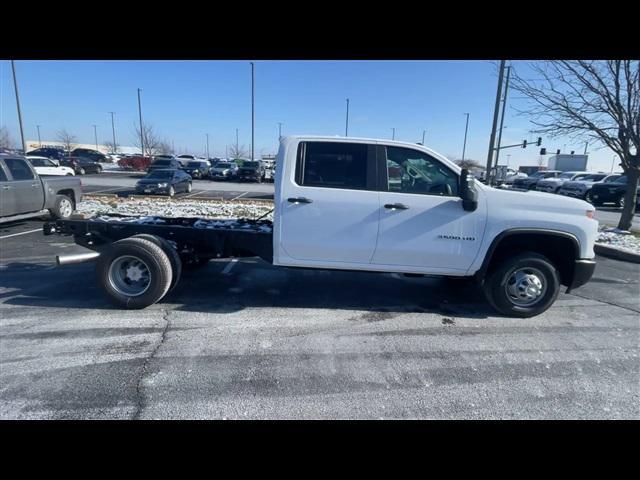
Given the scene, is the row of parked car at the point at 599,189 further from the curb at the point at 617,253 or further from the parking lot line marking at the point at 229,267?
the parking lot line marking at the point at 229,267

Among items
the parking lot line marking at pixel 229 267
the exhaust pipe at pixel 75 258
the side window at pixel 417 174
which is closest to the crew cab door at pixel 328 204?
the side window at pixel 417 174

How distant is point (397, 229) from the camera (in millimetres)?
3967

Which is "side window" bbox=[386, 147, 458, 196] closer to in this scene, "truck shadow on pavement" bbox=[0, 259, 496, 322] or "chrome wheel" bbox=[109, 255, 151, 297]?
"truck shadow on pavement" bbox=[0, 259, 496, 322]

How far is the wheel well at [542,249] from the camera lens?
4.12m

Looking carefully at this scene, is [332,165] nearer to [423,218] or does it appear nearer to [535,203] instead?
[423,218]

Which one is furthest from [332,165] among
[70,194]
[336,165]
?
[70,194]

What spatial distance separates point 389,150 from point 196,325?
3.07 m

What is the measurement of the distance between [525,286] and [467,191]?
4.87 feet

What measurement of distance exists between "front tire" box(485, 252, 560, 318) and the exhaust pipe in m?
5.04

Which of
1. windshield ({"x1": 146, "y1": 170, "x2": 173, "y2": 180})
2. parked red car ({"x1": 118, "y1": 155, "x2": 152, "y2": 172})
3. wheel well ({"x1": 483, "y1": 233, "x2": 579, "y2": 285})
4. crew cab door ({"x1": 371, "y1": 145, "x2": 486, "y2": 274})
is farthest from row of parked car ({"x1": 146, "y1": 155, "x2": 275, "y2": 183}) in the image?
wheel well ({"x1": 483, "y1": 233, "x2": 579, "y2": 285})

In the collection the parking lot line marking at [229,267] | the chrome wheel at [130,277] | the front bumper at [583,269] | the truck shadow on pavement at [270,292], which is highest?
the front bumper at [583,269]

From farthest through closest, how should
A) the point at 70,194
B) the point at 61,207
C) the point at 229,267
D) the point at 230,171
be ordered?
the point at 230,171 → the point at 70,194 → the point at 61,207 → the point at 229,267

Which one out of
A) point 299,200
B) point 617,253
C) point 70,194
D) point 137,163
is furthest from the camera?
point 137,163

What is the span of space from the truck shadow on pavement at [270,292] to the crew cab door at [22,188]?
116 inches
